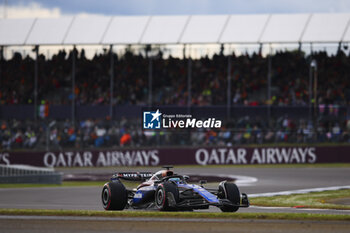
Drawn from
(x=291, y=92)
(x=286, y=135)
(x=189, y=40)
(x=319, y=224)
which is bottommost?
(x=319, y=224)

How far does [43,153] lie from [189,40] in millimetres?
9163

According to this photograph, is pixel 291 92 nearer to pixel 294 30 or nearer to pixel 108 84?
pixel 294 30

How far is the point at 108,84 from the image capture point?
4053cm

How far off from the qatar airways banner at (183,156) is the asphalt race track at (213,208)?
0.88 meters

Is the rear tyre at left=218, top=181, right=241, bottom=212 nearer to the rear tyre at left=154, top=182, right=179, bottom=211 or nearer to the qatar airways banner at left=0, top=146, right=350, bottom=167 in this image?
the rear tyre at left=154, top=182, right=179, bottom=211


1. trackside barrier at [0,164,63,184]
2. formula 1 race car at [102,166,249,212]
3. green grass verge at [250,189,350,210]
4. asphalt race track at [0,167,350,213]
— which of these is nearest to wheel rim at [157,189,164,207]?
formula 1 race car at [102,166,249,212]

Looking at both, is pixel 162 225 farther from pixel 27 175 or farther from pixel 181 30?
pixel 181 30

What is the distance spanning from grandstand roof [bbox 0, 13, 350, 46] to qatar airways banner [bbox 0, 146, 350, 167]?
17.9 feet

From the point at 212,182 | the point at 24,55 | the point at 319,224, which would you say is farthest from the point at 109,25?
the point at 319,224

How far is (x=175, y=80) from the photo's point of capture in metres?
39.6

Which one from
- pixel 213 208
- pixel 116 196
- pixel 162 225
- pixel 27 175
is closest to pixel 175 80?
pixel 27 175

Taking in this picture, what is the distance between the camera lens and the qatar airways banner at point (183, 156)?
33.1 meters

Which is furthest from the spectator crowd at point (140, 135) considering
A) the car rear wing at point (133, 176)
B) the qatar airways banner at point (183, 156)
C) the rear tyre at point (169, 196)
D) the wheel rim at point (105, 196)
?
the rear tyre at point (169, 196)

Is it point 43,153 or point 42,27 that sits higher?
point 42,27
